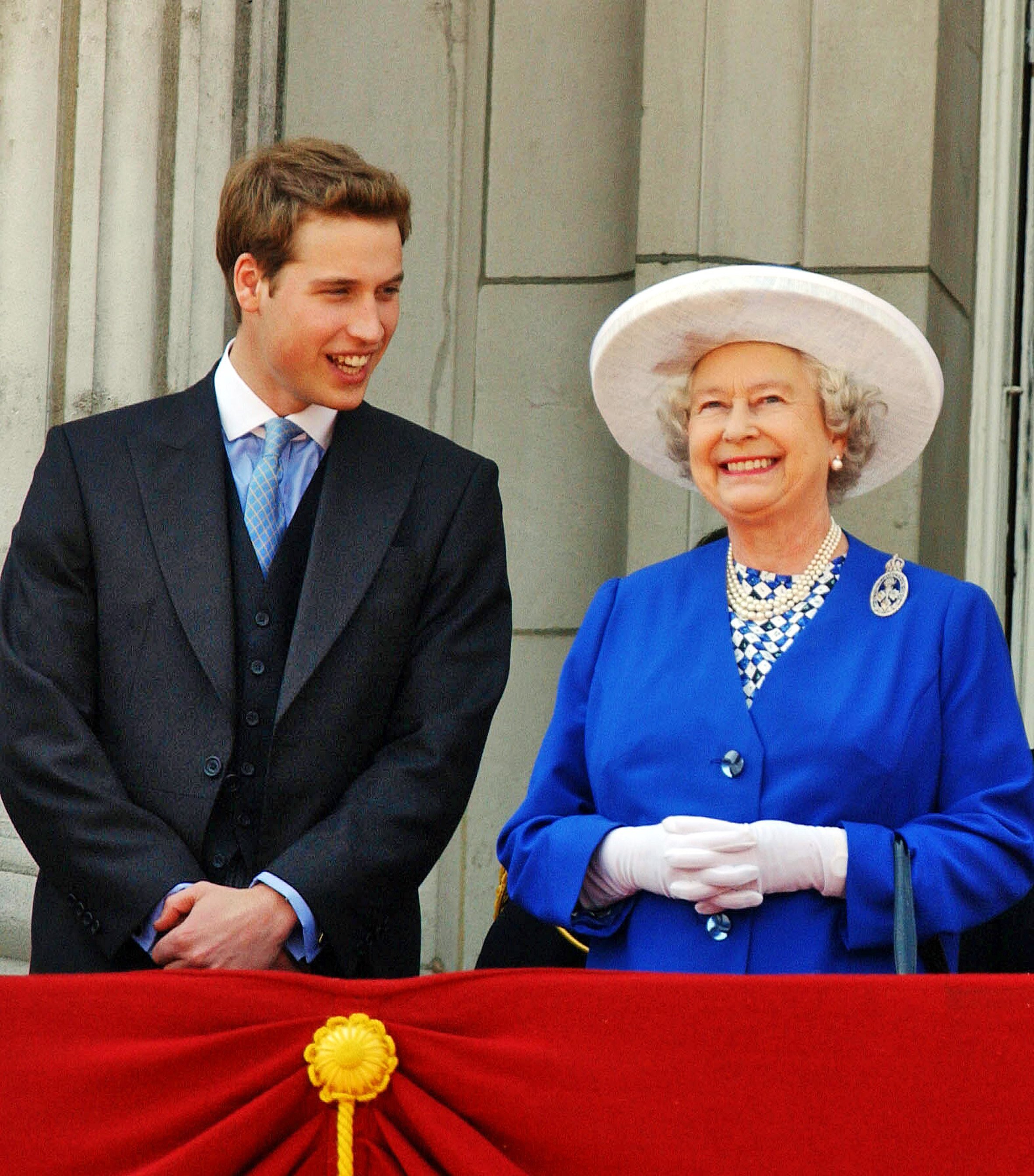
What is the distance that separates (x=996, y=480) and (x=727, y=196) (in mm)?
1000

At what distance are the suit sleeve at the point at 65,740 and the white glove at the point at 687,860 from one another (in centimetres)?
60

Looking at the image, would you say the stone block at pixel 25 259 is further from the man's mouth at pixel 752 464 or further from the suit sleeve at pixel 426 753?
the man's mouth at pixel 752 464

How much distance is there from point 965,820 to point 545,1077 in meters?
0.71

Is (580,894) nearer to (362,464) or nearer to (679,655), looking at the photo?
(679,655)

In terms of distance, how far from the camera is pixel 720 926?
2.55m

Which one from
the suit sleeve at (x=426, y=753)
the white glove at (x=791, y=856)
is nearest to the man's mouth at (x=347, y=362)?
the suit sleeve at (x=426, y=753)

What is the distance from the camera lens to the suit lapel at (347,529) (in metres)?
2.77

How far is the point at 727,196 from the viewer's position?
178 inches

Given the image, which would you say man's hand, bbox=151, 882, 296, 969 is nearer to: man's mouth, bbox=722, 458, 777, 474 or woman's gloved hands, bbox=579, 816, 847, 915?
woman's gloved hands, bbox=579, 816, 847, 915

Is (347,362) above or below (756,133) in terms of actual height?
below

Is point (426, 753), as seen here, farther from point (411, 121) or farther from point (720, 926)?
point (411, 121)

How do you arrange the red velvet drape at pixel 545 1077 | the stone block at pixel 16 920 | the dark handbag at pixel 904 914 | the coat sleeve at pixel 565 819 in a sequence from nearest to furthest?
the red velvet drape at pixel 545 1077, the dark handbag at pixel 904 914, the coat sleeve at pixel 565 819, the stone block at pixel 16 920

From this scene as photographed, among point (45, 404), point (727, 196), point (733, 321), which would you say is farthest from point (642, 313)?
point (45, 404)

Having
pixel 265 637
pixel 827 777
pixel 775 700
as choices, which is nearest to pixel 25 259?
pixel 265 637
